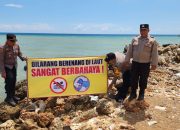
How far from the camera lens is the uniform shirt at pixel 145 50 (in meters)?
9.55

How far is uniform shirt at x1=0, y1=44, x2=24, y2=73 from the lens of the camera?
34.9ft

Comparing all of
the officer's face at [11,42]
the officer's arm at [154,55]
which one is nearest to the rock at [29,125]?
the officer's face at [11,42]

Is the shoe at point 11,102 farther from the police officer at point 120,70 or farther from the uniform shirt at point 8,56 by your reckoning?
the police officer at point 120,70

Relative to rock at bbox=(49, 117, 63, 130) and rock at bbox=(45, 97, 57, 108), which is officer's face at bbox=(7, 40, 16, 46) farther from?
rock at bbox=(49, 117, 63, 130)

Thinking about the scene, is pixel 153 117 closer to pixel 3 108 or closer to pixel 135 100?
pixel 135 100

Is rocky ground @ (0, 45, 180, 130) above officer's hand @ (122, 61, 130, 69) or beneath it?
beneath

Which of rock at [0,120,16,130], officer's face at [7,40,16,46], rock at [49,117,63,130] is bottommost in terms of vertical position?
rock at [0,120,16,130]

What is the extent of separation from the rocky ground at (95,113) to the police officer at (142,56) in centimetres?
56

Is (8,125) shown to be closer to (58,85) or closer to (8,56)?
(58,85)

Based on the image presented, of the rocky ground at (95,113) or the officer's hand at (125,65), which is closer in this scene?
the rocky ground at (95,113)

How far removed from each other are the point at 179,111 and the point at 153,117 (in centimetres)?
89

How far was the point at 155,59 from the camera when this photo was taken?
969cm

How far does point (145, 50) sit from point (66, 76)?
2496 millimetres

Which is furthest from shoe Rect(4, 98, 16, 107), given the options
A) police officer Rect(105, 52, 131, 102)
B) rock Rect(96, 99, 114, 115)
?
police officer Rect(105, 52, 131, 102)
